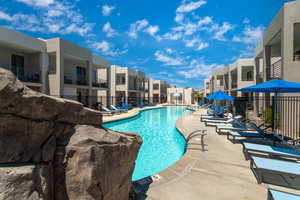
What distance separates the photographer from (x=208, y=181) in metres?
3.25

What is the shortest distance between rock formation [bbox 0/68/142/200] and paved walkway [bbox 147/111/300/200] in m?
1.14

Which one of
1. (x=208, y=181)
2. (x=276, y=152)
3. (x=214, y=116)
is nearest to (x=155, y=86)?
(x=214, y=116)

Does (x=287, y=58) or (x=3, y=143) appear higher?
(x=287, y=58)

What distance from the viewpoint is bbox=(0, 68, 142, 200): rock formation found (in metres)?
1.45

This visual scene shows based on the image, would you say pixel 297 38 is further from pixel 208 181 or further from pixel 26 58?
pixel 26 58

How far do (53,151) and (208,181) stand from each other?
3220mm

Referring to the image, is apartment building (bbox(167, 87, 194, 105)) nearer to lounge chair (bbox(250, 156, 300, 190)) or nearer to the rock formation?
lounge chair (bbox(250, 156, 300, 190))

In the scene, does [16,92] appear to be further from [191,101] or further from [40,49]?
[191,101]

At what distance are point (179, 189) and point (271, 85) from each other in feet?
16.7

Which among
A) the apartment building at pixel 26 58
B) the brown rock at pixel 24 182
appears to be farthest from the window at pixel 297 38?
the apartment building at pixel 26 58

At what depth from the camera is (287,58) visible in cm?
810

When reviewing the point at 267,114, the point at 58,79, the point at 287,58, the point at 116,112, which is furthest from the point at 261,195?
the point at 116,112

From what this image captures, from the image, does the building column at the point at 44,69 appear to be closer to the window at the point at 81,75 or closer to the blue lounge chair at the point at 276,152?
the window at the point at 81,75

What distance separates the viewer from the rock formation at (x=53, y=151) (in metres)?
1.45
